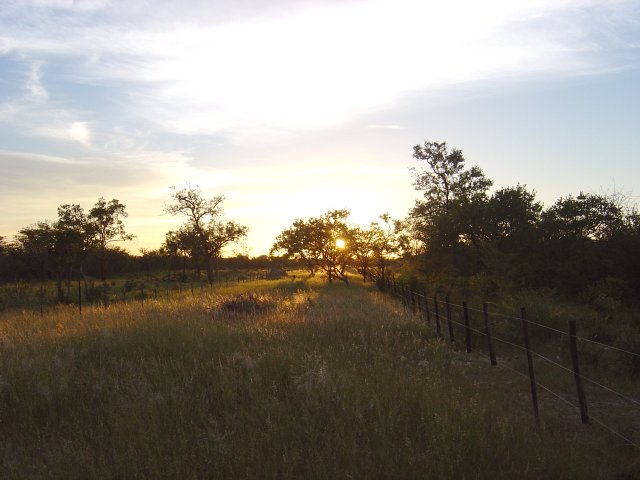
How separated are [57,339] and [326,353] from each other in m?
6.18

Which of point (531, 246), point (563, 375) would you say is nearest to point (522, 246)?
point (531, 246)

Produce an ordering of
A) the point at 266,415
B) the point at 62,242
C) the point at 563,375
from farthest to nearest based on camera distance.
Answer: the point at 62,242, the point at 563,375, the point at 266,415

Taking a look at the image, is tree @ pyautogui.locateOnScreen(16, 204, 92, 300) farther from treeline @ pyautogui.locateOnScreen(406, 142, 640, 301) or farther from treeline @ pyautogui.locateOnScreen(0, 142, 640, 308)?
treeline @ pyautogui.locateOnScreen(406, 142, 640, 301)

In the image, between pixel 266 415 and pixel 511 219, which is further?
pixel 511 219

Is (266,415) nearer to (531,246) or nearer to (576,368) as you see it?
(576,368)

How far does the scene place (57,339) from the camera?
35.7 feet

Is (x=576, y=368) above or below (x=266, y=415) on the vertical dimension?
above

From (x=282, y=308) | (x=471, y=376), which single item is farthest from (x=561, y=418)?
(x=282, y=308)

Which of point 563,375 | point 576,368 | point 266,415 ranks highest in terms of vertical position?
point 576,368

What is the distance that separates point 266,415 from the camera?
6.58 meters

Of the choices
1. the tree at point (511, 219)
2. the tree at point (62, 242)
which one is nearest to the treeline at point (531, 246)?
the tree at point (511, 219)

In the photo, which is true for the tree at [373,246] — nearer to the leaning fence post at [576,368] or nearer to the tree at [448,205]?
the tree at [448,205]

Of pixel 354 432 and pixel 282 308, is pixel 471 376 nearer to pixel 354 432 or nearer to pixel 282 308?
pixel 354 432

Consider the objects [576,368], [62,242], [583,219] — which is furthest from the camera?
[62,242]
